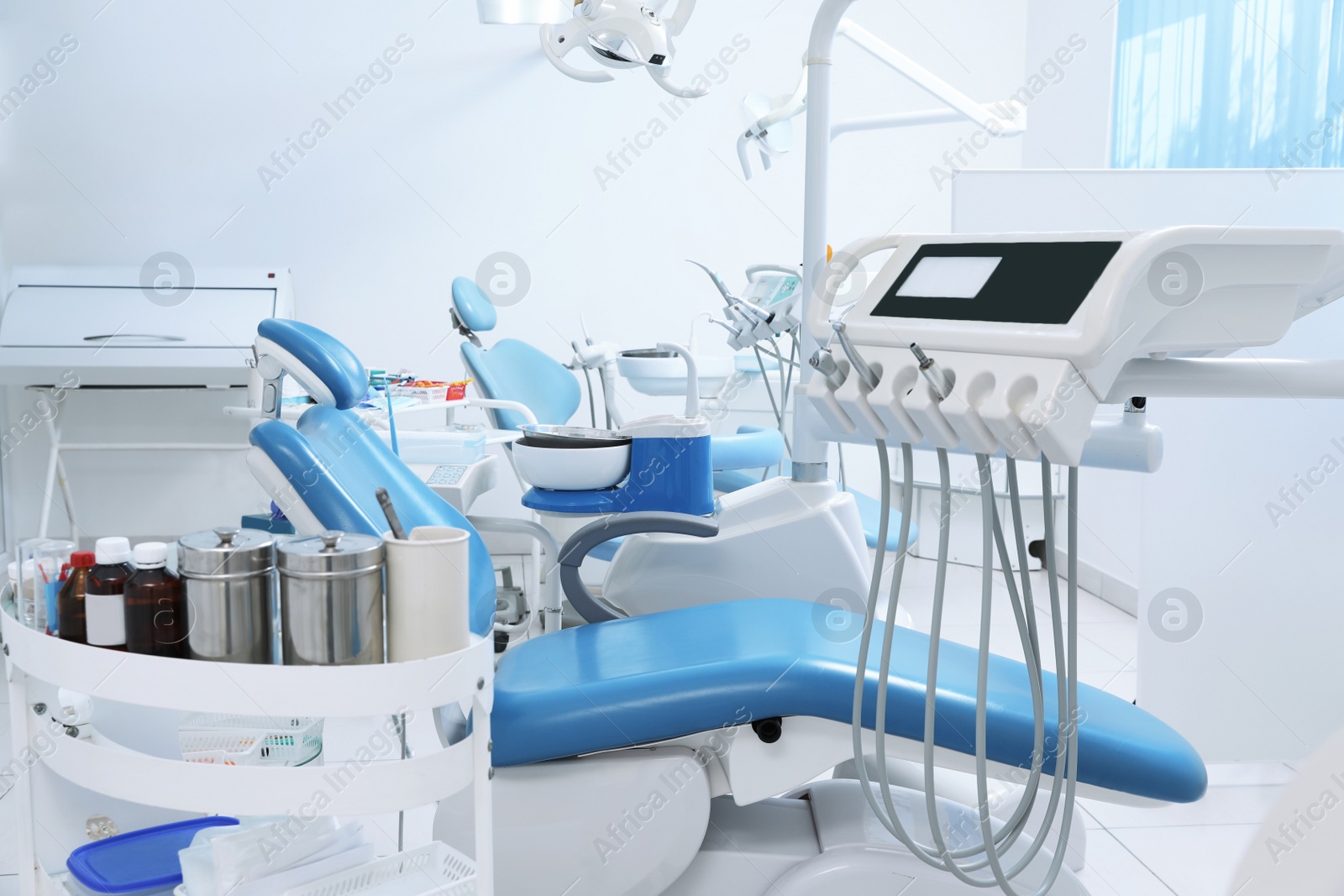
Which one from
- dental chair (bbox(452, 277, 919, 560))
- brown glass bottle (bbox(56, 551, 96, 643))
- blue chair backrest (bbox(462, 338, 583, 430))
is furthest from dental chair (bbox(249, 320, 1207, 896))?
blue chair backrest (bbox(462, 338, 583, 430))

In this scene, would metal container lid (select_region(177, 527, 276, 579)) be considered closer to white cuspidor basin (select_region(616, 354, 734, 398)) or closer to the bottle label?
the bottle label

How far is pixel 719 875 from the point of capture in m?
1.37

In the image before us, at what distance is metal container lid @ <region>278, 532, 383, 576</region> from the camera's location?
992mm

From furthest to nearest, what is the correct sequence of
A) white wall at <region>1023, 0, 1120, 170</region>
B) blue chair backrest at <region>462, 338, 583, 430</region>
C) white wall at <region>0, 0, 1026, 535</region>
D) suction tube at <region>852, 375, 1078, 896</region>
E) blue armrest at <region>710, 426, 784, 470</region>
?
white wall at <region>0, 0, 1026, 535</region>
white wall at <region>1023, 0, 1120, 170</region>
blue chair backrest at <region>462, 338, 583, 430</region>
blue armrest at <region>710, 426, 784, 470</region>
suction tube at <region>852, 375, 1078, 896</region>

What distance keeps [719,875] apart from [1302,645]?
1.68 meters

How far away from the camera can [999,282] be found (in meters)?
0.91

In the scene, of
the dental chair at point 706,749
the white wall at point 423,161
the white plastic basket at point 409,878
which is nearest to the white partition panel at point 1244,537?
the dental chair at point 706,749

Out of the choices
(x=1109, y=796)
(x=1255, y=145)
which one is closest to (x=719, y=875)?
(x=1109, y=796)

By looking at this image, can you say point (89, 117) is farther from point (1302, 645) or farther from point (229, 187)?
point (1302, 645)

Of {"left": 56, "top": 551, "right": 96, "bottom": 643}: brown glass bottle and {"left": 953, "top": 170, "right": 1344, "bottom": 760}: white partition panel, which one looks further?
{"left": 953, "top": 170, "right": 1344, "bottom": 760}: white partition panel

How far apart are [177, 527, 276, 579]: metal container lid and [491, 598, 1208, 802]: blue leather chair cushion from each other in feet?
1.42

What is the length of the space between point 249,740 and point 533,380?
2391 mm

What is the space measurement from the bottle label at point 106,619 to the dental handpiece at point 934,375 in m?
0.85

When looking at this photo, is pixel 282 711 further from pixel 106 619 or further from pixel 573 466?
pixel 573 466
